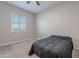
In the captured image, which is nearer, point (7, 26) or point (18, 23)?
point (7, 26)

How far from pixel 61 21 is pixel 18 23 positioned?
9.71ft

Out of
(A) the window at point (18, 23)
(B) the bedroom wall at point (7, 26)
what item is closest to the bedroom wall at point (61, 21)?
(A) the window at point (18, 23)

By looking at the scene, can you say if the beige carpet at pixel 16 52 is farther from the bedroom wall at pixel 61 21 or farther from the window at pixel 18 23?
the window at pixel 18 23

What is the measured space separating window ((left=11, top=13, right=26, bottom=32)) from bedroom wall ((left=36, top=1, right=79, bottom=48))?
4.20ft

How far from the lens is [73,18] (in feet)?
14.1

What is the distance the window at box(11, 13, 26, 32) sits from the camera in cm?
532

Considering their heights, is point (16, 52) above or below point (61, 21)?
below

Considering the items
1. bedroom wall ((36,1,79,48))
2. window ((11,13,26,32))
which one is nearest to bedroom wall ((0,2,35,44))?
window ((11,13,26,32))

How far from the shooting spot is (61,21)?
4.81 meters

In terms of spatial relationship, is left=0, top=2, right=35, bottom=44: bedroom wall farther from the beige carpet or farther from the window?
the beige carpet

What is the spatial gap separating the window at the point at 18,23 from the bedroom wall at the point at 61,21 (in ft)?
4.20

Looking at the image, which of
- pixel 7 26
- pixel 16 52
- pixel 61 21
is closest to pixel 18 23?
pixel 7 26

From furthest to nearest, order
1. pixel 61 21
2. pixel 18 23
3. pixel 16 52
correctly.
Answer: pixel 18 23 → pixel 61 21 → pixel 16 52

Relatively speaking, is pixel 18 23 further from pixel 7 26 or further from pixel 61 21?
pixel 61 21
